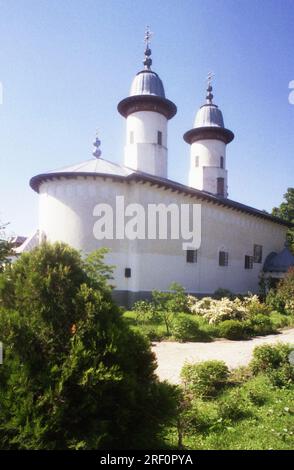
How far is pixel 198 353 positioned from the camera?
9.96m

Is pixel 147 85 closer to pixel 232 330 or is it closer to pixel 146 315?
pixel 146 315

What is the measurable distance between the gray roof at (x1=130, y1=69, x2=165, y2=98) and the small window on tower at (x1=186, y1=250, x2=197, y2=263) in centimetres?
1072

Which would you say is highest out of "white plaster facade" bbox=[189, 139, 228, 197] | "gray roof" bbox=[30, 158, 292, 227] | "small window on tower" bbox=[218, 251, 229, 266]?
"white plaster facade" bbox=[189, 139, 228, 197]

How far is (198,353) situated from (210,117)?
22526 mm

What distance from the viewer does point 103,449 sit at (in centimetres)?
306

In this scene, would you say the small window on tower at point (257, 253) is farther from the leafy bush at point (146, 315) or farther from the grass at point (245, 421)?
the grass at point (245, 421)

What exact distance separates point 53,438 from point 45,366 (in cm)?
57

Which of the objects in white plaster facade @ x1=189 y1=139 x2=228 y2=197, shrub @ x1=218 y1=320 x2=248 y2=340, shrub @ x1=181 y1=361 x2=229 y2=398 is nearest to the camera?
shrub @ x1=181 y1=361 x2=229 y2=398

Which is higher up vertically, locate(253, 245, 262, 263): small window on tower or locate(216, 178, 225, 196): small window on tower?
locate(216, 178, 225, 196): small window on tower

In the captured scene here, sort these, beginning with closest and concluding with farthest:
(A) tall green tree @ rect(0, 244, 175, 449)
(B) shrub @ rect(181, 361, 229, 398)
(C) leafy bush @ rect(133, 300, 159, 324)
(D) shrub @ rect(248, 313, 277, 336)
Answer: (A) tall green tree @ rect(0, 244, 175, 449)
(B) shrub @ rect(181, 361, 229, 398)
(D) shrub @ rect(248, 313, 277, 336)
(C) leafy bush @ rect(133, 300, 159, 324)

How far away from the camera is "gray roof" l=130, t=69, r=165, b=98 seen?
23.4 meters

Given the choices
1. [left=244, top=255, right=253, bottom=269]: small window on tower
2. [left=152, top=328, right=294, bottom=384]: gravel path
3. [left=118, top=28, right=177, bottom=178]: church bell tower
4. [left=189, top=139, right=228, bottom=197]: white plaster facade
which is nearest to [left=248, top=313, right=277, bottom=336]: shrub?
[left=152, top=328, right=294, bottom=384]: gravel path

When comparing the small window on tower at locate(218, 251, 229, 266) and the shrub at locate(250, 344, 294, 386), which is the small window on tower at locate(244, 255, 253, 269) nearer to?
the small window on tower at locate(218, 251, 229, 266)

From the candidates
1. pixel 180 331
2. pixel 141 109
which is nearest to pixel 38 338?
pixel 180 331
